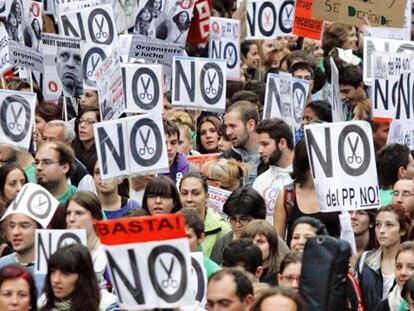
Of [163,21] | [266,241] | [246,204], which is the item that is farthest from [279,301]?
[163,21]

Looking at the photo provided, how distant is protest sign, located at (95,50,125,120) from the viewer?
17.4m

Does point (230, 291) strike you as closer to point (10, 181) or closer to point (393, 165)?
point (10, 181)

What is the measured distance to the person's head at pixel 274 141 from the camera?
15.7m

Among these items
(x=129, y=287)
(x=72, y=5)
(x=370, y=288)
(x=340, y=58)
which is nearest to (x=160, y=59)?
(x=72, y=5)

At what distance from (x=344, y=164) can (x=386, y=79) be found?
3.15 metres

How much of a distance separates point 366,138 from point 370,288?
1.40m

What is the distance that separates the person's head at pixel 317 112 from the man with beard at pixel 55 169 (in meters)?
3.55

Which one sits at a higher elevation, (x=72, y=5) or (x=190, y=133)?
(x=72, y=5)

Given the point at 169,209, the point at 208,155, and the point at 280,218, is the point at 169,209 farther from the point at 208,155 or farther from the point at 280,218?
the point at 208,155

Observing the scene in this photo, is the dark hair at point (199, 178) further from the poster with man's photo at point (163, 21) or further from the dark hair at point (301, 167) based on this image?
the poster with man's photo at point (163, 21)

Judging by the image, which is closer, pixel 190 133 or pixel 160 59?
pixel 190 133

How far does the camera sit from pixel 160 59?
19469 mm

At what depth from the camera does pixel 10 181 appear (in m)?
15.1

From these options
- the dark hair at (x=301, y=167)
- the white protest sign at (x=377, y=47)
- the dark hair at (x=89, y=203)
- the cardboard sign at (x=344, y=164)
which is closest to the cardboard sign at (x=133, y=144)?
the dark hair at (x=301, y=167)
